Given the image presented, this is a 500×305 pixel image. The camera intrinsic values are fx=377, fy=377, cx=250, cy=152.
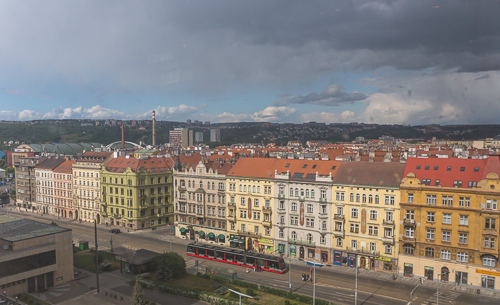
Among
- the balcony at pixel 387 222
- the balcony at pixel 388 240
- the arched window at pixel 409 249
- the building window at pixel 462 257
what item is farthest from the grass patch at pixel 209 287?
the building window at pixel 462 257

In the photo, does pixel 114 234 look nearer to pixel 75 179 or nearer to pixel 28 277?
pixel 75 179

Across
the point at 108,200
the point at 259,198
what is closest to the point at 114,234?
the point at 108,200

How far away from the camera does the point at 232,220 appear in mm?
86500

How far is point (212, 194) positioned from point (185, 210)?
10.9 metres

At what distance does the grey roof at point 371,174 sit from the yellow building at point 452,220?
189 centimetres

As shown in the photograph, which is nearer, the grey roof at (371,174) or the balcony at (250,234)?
the grey roof at (371,174)

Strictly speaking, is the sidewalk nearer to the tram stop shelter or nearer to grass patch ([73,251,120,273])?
the tram stop shelter

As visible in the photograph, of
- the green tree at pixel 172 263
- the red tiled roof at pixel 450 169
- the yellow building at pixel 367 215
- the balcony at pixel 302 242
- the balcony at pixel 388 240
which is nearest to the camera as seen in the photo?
the red tiled roof at pixel 450 169

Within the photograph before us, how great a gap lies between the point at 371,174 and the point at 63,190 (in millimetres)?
102833

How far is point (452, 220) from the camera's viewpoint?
62031 mm

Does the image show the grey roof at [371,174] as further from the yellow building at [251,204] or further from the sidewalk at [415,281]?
the sidewalk at [415,281]

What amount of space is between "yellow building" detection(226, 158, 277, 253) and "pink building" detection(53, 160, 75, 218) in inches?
2597

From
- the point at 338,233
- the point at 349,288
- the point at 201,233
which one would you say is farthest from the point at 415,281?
the point at 201,233

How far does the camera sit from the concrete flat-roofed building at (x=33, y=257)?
57125 mm
